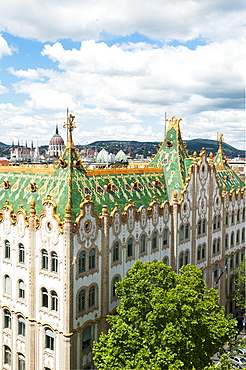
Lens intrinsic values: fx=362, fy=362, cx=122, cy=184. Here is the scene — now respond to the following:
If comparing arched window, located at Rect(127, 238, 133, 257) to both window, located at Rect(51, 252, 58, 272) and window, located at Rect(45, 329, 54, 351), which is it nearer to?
window, located at Rect(51, 252, 58, 272)

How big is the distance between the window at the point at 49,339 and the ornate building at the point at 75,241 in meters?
0.12

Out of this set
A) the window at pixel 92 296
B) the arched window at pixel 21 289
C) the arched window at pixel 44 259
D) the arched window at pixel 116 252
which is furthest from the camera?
the arched window at pixel 116 252

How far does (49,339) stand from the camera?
143ft

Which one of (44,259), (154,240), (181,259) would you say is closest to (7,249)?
(44,259)

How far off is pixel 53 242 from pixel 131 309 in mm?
11583

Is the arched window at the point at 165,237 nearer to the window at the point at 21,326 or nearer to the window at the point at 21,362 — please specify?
the window at the point at 21,326

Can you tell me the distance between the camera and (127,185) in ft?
179

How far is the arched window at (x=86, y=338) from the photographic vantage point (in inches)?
1705

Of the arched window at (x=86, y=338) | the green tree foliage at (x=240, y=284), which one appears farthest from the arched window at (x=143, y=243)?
the green tree foliage at (x=240, y=284)

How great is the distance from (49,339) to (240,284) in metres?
42.6

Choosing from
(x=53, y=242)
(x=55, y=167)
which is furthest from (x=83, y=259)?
(x=55, y=167)

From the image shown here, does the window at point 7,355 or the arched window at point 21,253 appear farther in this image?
the window at point 7,355

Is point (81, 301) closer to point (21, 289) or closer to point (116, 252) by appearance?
point (116, 252)

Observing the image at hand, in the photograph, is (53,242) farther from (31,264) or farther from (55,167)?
(55,167)
